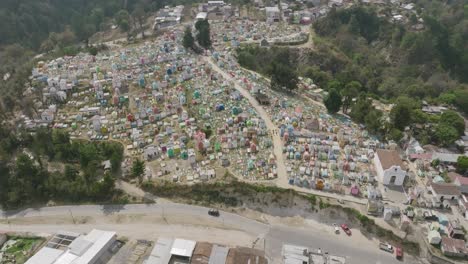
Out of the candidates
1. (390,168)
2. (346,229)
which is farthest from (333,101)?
(346,229)

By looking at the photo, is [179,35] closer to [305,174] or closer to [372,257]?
[305,174]

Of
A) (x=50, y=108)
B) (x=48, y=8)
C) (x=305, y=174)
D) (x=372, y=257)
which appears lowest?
(x=372, y=257)

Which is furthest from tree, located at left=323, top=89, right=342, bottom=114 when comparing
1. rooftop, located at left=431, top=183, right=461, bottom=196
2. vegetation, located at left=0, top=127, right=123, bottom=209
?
vegetation, located at left=0, top=127, right=123, bottom=209

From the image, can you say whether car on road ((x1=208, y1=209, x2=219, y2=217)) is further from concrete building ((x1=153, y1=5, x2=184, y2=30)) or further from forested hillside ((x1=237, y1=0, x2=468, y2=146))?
concrete building ((x1=153, y1=5, x2=184, y2=30))

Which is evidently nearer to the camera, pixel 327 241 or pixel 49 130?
pixel 327 241

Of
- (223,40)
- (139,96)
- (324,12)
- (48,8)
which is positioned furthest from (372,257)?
(48,8)

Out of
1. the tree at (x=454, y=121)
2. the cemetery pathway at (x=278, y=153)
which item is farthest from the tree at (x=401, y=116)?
the cemetery pathway at (x=278, y=153)
